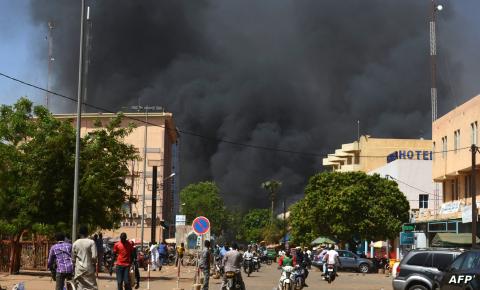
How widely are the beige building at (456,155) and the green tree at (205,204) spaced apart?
74419 millimetres

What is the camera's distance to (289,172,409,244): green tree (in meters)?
68.6

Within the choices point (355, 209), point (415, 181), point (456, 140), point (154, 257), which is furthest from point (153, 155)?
point (154, 257)

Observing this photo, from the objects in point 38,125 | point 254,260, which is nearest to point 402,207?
point 254,260

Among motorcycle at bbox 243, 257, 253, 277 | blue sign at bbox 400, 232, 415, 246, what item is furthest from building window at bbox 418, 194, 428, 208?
motorcycle at bbox 243, 257, 253, 277

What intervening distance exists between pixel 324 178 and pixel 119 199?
42034 millimetres

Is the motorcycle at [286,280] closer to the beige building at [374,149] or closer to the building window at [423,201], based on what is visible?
the building window at [423,201]

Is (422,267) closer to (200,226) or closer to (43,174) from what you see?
(200,226)

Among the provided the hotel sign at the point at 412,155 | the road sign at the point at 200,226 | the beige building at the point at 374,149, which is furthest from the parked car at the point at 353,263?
the beige building at the point at 374,149

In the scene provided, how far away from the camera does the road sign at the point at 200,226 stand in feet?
86.2

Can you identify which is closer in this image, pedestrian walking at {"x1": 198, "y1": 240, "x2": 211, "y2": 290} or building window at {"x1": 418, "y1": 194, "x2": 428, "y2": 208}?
pedestrian walking at {"x1": 198, "y1": 240, "x2": 211, "y2": 290}

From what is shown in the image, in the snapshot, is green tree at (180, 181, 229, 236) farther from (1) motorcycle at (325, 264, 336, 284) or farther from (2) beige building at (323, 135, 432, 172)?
(1) motorcycle at (325, 264, 336, 284)

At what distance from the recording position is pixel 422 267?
22.3m

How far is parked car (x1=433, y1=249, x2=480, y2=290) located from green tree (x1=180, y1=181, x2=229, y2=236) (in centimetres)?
11452

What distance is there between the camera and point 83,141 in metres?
35.8
